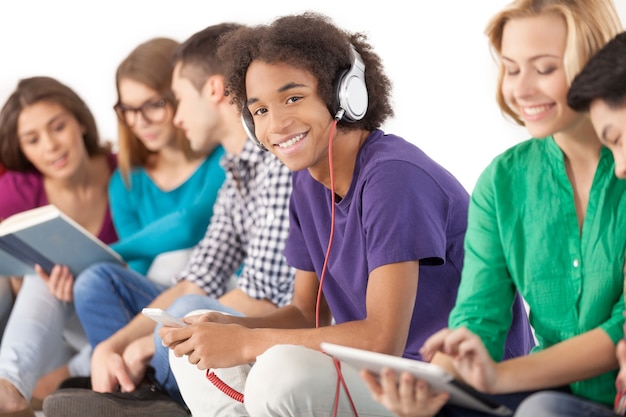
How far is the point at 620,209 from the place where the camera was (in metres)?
1.25

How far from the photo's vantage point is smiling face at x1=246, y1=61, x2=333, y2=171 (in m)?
1.63

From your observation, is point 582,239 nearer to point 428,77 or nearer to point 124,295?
point 124,295

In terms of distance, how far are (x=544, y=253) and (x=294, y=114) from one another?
53cm

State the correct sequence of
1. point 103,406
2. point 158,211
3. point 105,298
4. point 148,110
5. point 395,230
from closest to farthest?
point 395,230, point 103,406, point 105,298, point 148,110, point 158,211

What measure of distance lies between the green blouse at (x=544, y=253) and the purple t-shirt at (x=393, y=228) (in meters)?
0.13

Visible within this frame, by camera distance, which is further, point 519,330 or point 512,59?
point 519,330

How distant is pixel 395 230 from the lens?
4.92 feet

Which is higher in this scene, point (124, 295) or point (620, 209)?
point (620, 209)

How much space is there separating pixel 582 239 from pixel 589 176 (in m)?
0.09

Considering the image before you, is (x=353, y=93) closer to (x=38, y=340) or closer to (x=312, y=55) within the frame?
(x=312, y=55)

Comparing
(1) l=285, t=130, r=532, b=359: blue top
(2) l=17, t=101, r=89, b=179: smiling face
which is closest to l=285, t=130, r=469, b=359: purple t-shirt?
(1) l=285, t=130, r=532, b=359: blue top

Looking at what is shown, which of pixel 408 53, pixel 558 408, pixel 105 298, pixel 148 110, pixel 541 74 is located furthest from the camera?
pixel 408 53

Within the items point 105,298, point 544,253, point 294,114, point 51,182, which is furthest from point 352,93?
point 51,182

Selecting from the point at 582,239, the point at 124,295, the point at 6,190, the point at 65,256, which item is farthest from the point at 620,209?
the point at 6,190
